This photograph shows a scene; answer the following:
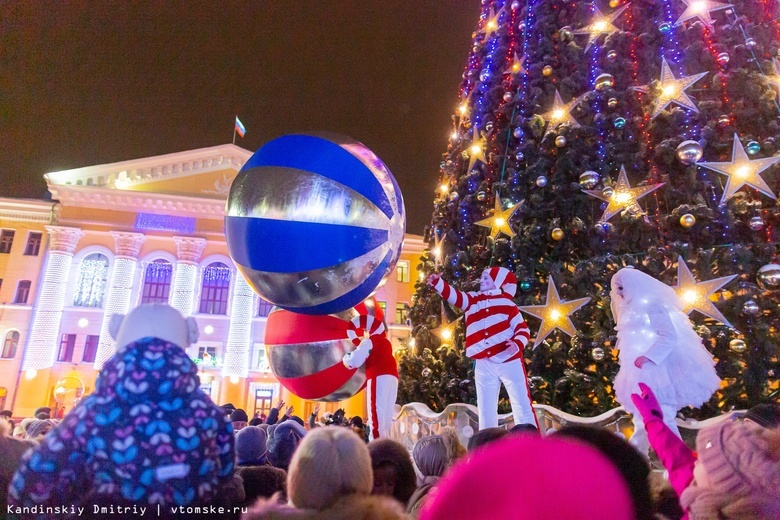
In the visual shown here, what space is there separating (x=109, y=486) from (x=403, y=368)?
620 cm

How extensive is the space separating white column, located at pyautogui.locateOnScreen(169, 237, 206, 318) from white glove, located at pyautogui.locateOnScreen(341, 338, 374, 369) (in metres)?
24.0

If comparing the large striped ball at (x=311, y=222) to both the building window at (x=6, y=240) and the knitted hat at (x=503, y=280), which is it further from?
the building window at (x=6, y=240)

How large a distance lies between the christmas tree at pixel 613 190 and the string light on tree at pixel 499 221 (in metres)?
0.02

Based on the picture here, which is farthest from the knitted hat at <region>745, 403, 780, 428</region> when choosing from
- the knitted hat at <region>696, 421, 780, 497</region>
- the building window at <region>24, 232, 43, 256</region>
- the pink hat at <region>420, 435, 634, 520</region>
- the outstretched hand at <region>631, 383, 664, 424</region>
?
the building window at <region>24, 232, 43, 256</region>

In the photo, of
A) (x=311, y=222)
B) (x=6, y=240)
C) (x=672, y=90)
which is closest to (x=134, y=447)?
(x=311, y=222)

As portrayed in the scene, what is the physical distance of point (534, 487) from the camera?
2.88 ft

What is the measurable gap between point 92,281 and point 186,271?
541cm

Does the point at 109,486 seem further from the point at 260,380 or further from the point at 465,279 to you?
the point at 260,380

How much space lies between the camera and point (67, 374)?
2488 cm

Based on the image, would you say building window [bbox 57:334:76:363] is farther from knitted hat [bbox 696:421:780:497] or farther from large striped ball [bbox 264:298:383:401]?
knitted hat [bbox 696:421:780:497]

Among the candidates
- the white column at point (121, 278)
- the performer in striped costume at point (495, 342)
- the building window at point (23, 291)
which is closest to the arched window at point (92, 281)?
the white column at point (121, 278)

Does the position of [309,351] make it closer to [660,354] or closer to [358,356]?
[358,356]

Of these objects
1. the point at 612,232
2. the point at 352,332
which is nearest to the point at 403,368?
the point at 352,332

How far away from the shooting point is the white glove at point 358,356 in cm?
488
